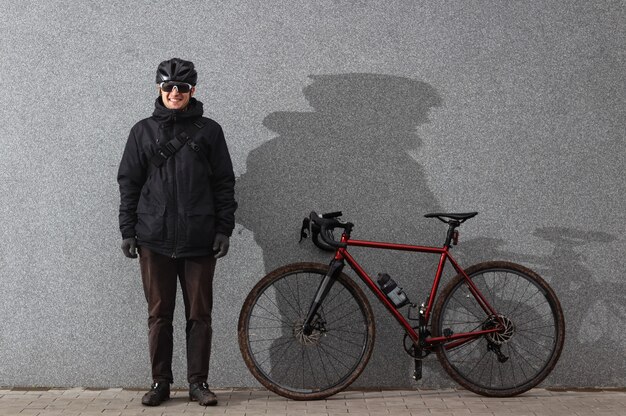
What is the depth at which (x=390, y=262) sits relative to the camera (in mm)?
7250

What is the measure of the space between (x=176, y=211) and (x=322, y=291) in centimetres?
107

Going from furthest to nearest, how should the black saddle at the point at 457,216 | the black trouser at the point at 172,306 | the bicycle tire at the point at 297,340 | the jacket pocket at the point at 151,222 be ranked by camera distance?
1. the bicycle tire at the point at 297,340
2. the black saddle at the point at 457,216
3. the black trouser at the point at 172,306
4. the jacket pocket at the point at 151,222

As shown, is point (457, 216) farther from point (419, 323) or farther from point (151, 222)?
point (151, 222)

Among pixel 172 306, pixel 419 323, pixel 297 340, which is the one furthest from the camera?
pixel 297 340

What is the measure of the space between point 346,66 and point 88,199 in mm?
1995

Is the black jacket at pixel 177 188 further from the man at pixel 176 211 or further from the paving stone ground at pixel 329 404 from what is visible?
the paving stone ground at pixel 329 404

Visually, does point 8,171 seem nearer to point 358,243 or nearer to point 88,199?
point 88,199

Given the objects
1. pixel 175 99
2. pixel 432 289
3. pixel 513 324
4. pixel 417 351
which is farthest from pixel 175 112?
pixel 513 324

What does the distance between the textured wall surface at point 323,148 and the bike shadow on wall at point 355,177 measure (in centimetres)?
1

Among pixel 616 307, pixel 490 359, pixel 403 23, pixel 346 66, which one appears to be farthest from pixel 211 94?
pixel 616 307

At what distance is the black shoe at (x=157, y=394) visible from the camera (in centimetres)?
659

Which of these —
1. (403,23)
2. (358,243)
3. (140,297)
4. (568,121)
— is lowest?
(140,297)

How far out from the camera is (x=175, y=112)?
661 centimetres

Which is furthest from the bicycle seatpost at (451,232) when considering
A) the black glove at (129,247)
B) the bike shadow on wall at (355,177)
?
the black glove at (129,247)
